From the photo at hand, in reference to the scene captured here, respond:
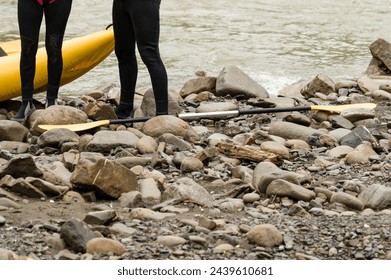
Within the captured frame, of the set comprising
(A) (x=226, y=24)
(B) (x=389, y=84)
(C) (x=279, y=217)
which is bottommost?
(A) (x=226, y=24)

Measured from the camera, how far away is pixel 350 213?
13.5 ft

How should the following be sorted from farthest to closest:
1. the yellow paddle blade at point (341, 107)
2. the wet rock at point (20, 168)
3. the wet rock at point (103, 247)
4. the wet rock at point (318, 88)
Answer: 1. the wet rock at point (318, 88)
2. the yellow paddle blade at point (341, 107)
3. the wet rock at point (20, 168)
4. the wet rock at point (103, 247)

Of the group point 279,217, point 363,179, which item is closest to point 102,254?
point 279,217

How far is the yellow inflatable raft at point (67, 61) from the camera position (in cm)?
627

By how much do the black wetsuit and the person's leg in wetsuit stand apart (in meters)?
0.37

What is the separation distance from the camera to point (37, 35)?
575 cm

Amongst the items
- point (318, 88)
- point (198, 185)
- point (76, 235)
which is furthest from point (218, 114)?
point (76, 235)

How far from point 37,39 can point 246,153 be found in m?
1.66

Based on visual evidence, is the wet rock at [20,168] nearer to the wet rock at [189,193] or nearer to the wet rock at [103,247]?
the wet rock at [189,193]

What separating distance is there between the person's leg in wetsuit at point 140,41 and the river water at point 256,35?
2649mm

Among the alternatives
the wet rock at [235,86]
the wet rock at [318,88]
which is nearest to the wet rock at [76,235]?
the wet rock at [235,86]

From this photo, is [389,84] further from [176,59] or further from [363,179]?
[176,59]
